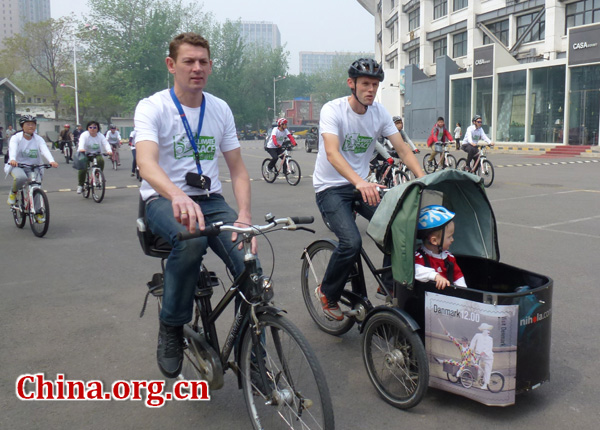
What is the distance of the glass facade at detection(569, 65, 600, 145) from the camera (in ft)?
96.4

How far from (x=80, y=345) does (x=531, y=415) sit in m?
2.99

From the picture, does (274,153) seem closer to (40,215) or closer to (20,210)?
(20,210)

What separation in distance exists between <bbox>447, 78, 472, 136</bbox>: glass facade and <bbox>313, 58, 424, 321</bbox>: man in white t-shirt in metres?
36.1

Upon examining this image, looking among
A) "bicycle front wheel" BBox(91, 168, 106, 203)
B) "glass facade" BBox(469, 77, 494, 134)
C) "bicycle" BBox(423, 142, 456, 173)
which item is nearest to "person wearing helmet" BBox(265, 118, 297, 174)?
"bicycle" BBox(423, 142, 456, 173)

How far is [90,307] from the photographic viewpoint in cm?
523

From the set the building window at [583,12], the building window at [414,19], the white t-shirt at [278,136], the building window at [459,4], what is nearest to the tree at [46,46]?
the building window at [414,19]

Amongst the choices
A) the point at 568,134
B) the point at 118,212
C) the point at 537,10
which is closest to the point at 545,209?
the point at 118,212

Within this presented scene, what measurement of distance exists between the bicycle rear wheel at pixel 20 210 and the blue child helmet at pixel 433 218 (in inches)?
297

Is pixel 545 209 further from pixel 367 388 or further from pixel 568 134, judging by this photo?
pixel 568 134

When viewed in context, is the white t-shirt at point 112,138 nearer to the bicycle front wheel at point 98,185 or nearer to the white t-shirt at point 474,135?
the bicycle front wheel at point 98,185

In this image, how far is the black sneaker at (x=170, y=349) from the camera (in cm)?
317

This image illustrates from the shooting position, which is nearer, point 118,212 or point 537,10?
point 118,212

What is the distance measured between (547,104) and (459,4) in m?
14.5

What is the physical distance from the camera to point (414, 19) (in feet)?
166
